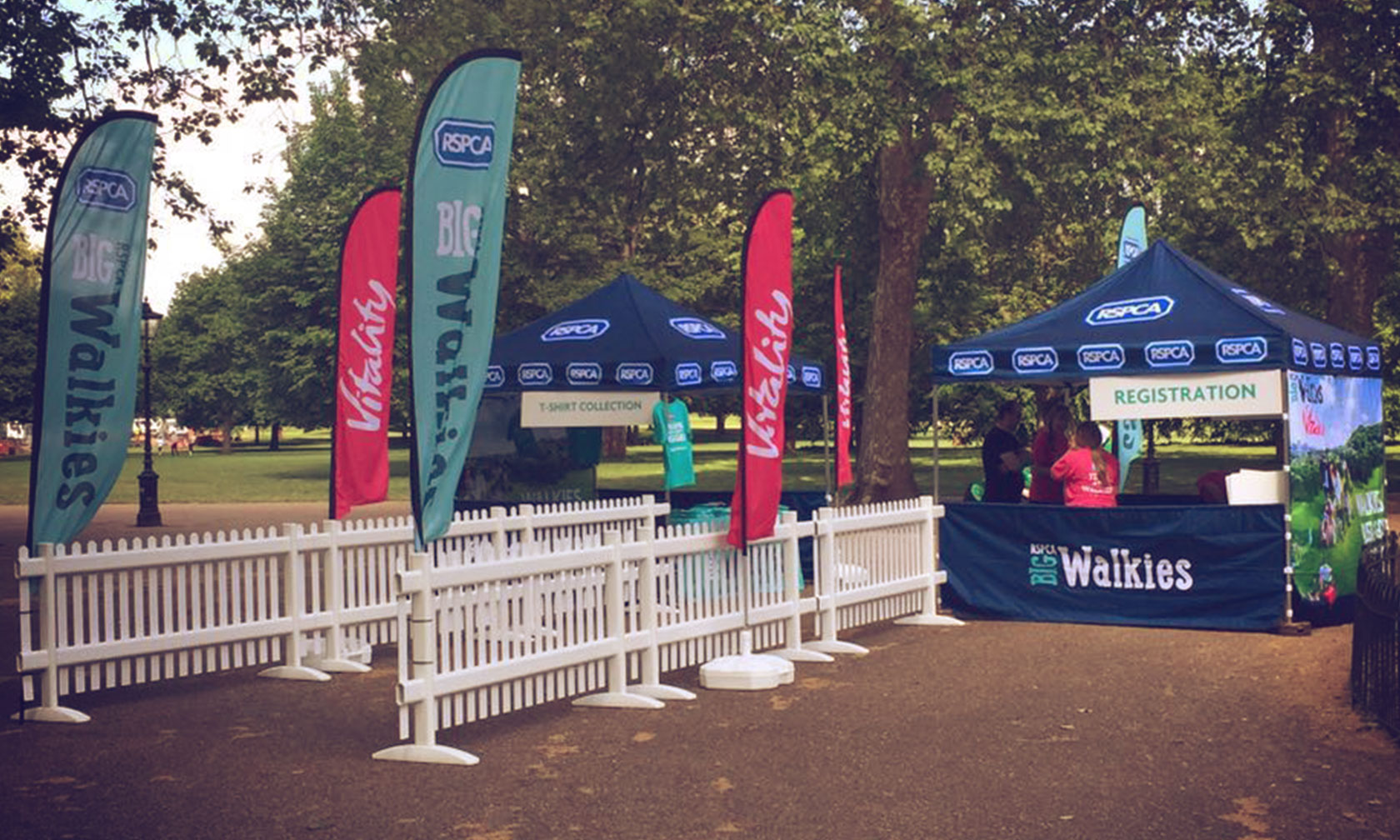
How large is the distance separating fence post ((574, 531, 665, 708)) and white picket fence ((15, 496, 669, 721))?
0.31 metres

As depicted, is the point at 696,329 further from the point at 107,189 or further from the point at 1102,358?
the point at 107,189

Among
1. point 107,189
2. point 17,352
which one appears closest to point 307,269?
point 17,352

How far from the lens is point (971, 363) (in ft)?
53.0

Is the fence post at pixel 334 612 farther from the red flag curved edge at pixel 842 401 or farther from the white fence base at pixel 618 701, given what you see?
the red flag curved edge at pixel 842 401

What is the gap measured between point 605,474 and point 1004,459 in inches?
1615

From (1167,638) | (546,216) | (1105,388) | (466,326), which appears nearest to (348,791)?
(466,326)

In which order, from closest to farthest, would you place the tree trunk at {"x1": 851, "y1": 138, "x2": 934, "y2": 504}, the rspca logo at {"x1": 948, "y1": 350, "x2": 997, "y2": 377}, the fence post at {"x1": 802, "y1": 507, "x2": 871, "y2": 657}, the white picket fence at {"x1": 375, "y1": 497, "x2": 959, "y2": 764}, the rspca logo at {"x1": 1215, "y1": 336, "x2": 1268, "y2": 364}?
the white picket fence at {"x1": 375, "y1": 497, "x2": 959, "y2": 764} < the fence post at {"x1": 802, "y1": 507, "x2": 871, "y2": 657} < the rspca logo at {"x1": 1215, "y1": 336, "x2": 1268, "y2": 364} < the rspca logo at {"x1": 948, "y1": 350, "x2": 997, "y2": 377} < the tree trunk at {"x1": 851, "y1": 138, "x2": 934, "y2": 504}

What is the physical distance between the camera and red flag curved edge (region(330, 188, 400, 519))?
1361 centimetres

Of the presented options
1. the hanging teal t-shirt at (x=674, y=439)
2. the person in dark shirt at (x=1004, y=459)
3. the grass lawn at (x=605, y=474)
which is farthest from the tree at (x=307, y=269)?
the person in dark shirt at (x=1004, y=459)

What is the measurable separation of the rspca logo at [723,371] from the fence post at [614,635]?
8576 millimetres

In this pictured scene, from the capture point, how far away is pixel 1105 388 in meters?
15.5

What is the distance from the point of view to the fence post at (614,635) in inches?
438

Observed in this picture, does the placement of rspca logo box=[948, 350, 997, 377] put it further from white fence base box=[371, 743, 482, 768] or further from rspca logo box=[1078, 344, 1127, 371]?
white fence base box=[371, 743, 482, 768]

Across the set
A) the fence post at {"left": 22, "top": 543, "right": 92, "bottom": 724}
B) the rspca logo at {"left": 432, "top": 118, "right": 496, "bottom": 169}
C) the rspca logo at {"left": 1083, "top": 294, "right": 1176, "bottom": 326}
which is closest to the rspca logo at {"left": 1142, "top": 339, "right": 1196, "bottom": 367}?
the rspca logo at {"left": 1083, "top": 294, "right": 1176, "bottom": 326}
